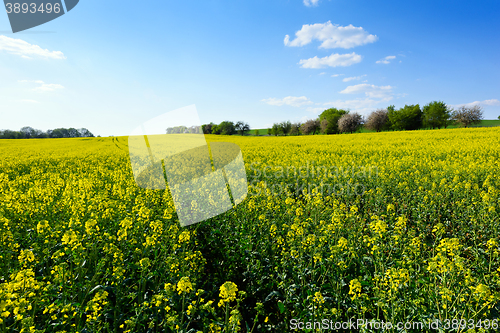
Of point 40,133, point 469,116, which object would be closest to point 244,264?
point 469,116

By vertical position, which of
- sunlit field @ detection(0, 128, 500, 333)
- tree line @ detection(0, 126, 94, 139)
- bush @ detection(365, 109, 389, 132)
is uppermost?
tree line @ detection(0, 126, 94, 139)

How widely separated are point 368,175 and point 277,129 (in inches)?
3228

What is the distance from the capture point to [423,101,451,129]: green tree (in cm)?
6256

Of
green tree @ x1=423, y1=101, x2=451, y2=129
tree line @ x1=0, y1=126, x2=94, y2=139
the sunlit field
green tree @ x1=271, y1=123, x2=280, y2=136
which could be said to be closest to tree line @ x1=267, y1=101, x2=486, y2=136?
green tree @ x1=423, y1=101, x2=451, y2=129

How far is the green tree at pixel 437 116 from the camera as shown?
62562 millimetres

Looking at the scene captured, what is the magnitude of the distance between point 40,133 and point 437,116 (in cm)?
12419

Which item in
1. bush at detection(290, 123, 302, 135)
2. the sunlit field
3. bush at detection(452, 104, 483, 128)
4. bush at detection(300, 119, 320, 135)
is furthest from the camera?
bush at detection(290, 123, 302, 135)

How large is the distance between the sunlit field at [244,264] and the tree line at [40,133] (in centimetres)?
9137

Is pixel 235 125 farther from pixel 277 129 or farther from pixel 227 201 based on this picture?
pixel 227 201

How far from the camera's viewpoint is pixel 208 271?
4.43 meters

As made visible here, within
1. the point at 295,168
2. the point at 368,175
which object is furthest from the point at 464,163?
the point at 295,168

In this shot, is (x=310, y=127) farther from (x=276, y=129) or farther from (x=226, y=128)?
(x=226, y=128)

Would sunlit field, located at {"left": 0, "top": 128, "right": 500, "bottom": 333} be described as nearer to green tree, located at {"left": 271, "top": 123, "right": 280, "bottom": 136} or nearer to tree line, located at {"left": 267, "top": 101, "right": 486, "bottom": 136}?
tree line, located at {"left": 267, "top": 101, "right": 486, "bottom": 136}

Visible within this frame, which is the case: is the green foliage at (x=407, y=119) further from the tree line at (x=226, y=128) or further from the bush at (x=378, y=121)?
the tree line at (x=226, y=128)
